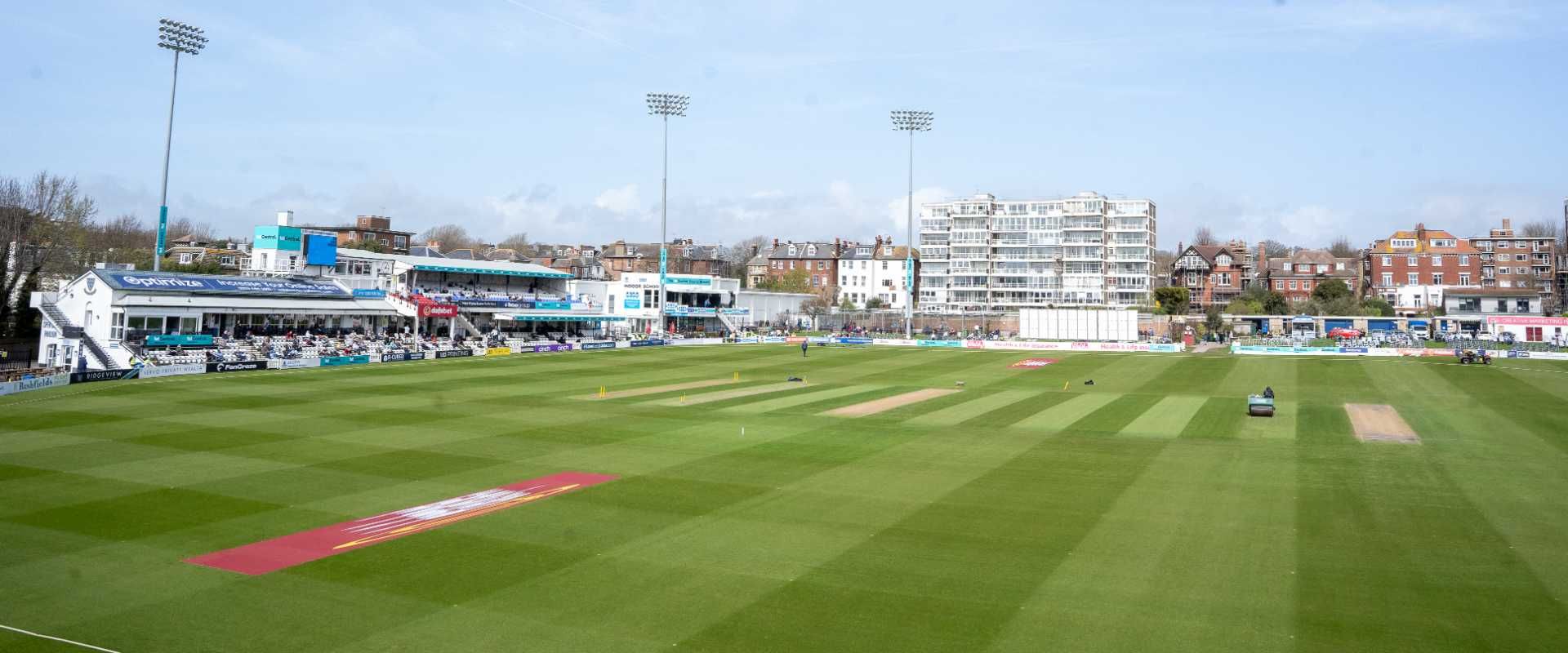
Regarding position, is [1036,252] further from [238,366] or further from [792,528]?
[792,528]

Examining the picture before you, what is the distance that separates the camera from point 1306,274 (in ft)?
396

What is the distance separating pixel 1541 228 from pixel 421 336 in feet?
542

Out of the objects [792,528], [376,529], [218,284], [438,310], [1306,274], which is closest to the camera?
[376,529]

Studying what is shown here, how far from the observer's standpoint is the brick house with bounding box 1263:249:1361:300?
120 meters

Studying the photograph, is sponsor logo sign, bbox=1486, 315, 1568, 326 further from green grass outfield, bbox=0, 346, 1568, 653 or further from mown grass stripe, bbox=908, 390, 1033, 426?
mown grass stripe, bbox=908, 390, 1033, 426

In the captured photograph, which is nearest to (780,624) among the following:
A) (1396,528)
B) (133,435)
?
(1396,528)

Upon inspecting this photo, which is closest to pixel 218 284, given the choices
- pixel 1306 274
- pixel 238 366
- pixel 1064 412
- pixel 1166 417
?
→ pixel 238 366

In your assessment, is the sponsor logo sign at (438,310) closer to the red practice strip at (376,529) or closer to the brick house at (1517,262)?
the red practice strip at (376,529)

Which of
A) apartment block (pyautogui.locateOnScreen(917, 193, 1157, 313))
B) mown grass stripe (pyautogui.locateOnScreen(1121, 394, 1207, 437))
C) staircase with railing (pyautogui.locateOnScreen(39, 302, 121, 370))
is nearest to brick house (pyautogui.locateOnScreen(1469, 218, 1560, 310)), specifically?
apartment block (pyautogui.locateOnScreen(917, 193, 1157, 313))

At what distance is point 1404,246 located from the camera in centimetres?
11725

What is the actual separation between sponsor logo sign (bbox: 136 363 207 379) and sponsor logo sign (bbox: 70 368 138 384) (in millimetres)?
514

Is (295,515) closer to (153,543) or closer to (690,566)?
(153,543)

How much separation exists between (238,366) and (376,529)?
43346 mm

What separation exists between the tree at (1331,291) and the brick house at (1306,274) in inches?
230
